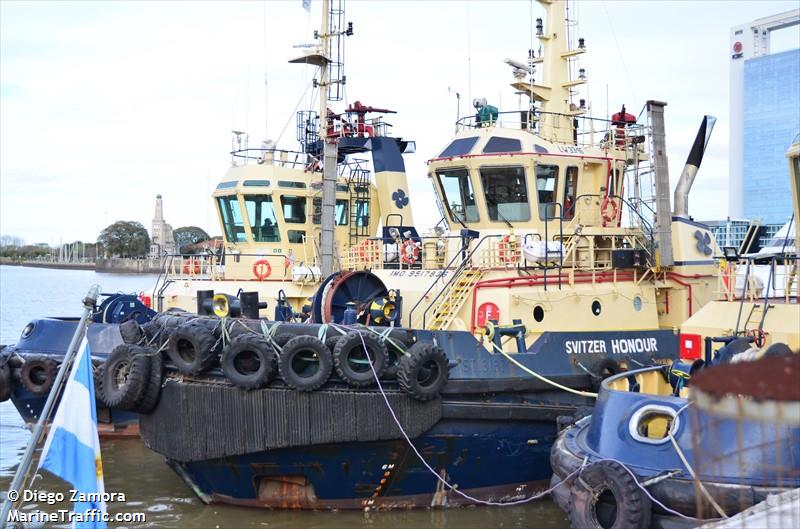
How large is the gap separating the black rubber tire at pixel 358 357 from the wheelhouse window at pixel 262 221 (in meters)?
8.58

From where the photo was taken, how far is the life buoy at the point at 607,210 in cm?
1321

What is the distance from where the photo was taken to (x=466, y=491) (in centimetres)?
1036

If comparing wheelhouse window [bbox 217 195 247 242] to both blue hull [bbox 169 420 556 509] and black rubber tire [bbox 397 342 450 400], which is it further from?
black rubber tire [bbox 397 342 450 400]

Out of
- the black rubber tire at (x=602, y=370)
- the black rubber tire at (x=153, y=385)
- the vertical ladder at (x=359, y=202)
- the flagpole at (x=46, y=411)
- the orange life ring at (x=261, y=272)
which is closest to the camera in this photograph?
the flagpole at (x=46, y=411)

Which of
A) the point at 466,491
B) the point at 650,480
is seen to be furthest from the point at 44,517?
the point at 650,480

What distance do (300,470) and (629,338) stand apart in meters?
4.36

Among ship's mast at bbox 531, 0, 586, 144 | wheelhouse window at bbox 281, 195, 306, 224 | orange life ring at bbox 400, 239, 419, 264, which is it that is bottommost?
orange life ring at bbox 400, 239, 419, 264

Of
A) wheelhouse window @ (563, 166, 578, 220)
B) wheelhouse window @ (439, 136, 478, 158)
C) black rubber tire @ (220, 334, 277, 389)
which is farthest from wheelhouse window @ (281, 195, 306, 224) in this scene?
black rubber tire @ (220, 334, 277, 389)

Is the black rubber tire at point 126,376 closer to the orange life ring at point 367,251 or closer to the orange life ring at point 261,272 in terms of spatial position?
the orange life ring at point 367,251

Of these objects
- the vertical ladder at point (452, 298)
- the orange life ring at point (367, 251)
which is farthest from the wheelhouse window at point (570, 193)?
the orange life ring at point (367, 251)

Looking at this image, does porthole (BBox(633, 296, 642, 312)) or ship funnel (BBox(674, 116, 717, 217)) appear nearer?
porthole (BBox(633, 296, 642, 312))

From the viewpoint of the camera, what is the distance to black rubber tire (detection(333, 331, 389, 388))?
941 cm

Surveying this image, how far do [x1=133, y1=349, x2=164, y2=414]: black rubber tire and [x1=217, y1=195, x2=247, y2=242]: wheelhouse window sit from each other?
26.0ft

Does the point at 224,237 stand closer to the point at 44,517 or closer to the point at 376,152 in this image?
the point at 376,152
